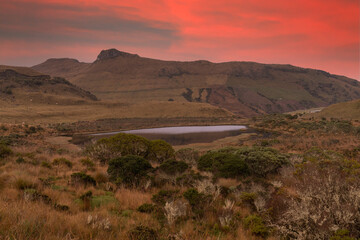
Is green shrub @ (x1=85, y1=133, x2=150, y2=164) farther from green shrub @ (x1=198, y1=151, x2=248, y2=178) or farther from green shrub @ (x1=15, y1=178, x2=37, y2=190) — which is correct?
green shrub @ (x1=15, y1=178, x2=37, y2=190)

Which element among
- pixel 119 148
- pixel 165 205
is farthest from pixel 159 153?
pixel 165 205

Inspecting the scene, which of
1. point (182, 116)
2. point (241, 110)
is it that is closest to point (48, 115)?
point (182, 116)

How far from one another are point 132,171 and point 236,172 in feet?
21.2

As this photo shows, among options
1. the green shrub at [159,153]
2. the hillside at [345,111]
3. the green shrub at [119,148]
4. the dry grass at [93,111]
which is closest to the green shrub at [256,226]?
the green shrub at [119,148]

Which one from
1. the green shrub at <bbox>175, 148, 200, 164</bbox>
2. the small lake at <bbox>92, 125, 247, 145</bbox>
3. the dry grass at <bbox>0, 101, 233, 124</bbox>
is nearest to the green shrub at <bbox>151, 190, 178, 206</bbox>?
the green shrub at <bbox>175, 148, 200, 164</bbox>

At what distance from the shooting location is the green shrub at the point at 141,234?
421cm

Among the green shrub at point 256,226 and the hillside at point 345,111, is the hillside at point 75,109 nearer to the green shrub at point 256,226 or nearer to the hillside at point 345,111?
the hillside at point 345,111

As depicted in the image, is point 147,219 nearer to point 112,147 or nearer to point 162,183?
point 162,183

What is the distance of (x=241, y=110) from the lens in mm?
180750

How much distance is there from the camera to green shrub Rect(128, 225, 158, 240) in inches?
166

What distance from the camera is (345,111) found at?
7750 centimetres

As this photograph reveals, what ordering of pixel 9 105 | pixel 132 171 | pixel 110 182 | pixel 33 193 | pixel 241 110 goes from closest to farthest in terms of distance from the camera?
1. pixel 33 193
2. pixel 110 182
3. pixel 132 171
4. pixel 9 105
5. pixel 241 110

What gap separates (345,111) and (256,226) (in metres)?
93.3

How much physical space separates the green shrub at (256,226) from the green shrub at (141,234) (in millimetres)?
2692
